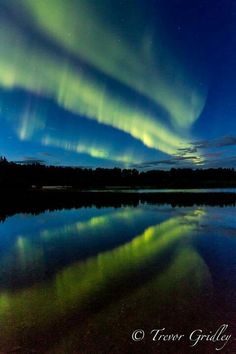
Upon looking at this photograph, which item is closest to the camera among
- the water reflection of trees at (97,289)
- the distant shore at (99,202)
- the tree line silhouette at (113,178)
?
the water reflection of trees at (97,289)

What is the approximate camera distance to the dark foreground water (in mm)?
5762

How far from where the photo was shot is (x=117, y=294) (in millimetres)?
8062

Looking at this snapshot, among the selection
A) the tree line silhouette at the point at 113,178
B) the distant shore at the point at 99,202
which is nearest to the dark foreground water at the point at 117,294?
the distant shore at the point at 99,202

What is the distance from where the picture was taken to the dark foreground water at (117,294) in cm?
576

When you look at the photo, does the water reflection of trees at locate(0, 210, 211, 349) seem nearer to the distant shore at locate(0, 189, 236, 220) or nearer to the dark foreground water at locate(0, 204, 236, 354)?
the dark foreground water at locate(0, 204, 236, 354)

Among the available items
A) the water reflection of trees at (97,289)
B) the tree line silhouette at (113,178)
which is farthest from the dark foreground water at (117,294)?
the tree line silhouette at (113,178)

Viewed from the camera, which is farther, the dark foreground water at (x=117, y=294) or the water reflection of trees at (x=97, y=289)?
the water reflection of trees at (x=97, y=289)

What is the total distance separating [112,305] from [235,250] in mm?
7677

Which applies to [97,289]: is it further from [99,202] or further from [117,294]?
[99,202]

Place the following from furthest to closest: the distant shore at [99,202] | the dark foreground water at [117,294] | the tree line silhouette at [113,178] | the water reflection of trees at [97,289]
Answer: the tree line silhouette at [113,178], the distant shore at [99,202], the water reflection of trees at [97,289], the dark foreground water at [117,294]

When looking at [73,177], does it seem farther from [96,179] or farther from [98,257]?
[98,257]

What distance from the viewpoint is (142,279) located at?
9.33m

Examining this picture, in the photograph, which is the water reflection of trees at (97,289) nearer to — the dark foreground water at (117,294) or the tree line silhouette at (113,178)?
the dark foreground water at (117,294)

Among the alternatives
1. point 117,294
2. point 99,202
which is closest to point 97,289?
point 117,294
